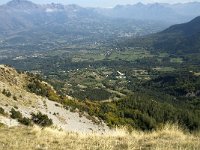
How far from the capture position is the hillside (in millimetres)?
40500

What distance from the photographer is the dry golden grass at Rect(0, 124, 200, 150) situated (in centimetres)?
1552

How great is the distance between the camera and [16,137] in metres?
17.8

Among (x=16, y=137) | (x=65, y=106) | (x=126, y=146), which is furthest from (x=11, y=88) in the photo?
(x=126, y=146)

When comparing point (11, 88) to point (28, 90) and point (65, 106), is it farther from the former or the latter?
point (65, 106)

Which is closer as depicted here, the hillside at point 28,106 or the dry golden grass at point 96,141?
the dry golden grass at point 96,141

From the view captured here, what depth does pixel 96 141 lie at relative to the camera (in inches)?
671

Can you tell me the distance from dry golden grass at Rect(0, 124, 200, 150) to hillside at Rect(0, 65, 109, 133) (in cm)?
1595

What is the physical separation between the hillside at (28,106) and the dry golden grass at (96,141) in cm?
1595

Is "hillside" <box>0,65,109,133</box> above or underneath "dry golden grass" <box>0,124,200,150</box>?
underneath

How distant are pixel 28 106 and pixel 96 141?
94.2ft

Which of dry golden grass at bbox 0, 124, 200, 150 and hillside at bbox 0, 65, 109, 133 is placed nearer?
dry golden grass at bbox 0, 124, 200, 150

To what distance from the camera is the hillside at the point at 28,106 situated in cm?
4050

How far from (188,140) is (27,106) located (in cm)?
3051

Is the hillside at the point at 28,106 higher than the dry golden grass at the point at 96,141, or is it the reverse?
the dry golden grass at the point at 96,141
